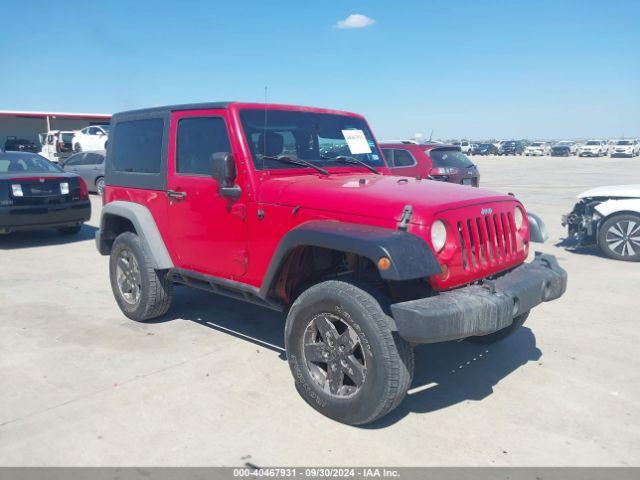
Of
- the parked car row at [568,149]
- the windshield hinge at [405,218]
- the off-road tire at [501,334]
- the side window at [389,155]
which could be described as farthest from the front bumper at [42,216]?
the parked car row at [568,149]

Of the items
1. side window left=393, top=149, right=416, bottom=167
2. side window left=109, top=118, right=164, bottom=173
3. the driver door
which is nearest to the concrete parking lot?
the driver door

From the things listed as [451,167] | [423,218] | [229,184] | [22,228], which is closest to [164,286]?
[229,184]

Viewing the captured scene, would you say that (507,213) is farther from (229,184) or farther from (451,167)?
(451,167)

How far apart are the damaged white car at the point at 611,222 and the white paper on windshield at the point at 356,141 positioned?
4.98 meters

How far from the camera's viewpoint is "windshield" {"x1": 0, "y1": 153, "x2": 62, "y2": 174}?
30.6 feet

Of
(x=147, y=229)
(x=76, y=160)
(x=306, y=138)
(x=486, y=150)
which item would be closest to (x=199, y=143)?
(x=306, y=138)

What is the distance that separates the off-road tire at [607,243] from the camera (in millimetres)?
8164

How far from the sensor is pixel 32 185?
900 cm

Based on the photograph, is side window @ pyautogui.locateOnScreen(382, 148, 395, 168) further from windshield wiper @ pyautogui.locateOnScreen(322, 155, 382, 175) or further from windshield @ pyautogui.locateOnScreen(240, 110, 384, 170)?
windshield wiper @ pyautogui.locateOnScreen(322, 155, 382, 175)

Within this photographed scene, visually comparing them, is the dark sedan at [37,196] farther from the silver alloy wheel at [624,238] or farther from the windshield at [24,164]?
the silver alloy wheel at [624,238]

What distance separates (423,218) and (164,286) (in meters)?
2.81

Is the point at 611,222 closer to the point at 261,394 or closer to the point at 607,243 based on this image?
the point at 607,243

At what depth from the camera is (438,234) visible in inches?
134

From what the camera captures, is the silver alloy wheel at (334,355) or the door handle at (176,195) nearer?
the silver alloy wheel at (334,355)
